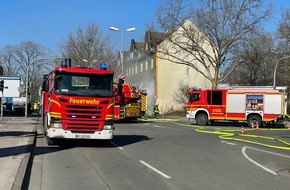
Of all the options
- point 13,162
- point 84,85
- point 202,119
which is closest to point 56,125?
point 84,85

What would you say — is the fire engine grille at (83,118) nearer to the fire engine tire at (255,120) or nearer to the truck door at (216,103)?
Answer: the truck door at (216,103)

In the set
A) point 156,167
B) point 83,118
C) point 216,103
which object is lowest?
point 156,167

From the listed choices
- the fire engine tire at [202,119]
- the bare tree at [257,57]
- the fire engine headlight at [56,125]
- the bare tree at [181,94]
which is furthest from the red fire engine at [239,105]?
the bare tree at [181,94]

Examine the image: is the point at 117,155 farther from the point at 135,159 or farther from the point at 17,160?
the point at 17,160

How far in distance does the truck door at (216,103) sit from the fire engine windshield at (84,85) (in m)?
19.1

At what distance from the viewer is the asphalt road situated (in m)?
9.24

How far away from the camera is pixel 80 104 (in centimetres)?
1566

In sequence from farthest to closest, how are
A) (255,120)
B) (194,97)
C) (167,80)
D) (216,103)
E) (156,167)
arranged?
(167,80) → (194,97) → (216,103) → (255,120) → (156,167)

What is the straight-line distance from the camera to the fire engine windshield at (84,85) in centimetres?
1572

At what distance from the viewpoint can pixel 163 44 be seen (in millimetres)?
53250

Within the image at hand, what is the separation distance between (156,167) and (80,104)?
16.6 ft

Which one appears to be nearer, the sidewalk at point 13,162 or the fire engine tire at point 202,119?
the sidewalk at point 13,162

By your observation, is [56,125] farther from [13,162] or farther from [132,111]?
[132,111]

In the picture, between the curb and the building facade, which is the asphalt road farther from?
the building facade
